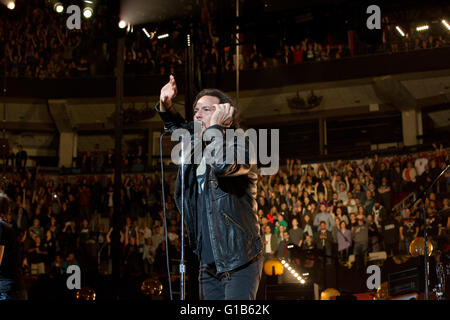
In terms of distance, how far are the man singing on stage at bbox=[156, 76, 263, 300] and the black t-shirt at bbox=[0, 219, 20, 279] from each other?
2107mm

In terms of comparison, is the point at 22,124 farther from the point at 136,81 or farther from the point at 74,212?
the point at 74,212

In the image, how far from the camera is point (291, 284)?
8.60 m

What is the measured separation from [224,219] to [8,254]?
2412 millimetres

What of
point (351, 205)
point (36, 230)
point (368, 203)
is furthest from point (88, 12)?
point (368, 203)

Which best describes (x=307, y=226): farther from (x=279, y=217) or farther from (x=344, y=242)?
(x=344, y=242)

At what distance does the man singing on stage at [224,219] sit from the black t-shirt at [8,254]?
2107 millimetres

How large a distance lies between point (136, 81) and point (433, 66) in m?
9.50

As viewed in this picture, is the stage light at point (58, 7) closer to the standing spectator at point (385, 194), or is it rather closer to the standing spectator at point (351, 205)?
the standing spectator at point (351, 205)

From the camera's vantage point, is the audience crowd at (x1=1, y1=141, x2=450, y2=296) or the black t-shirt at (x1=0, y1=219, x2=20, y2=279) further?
the audience crowd at (x1=1, y1=141, x2=450, y2=296)

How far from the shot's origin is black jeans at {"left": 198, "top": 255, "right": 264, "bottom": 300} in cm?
209

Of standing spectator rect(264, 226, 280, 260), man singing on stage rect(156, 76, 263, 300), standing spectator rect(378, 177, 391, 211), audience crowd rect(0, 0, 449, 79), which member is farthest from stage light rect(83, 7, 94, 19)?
audience crowd rect(0, 0, 449, 79)

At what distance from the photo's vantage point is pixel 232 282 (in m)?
2.11

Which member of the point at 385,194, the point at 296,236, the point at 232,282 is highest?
the point at 385,194

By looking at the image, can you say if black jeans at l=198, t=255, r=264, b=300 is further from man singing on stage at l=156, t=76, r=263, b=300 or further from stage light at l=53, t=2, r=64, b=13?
stage light at l=53, t=2, r=64, b=13
